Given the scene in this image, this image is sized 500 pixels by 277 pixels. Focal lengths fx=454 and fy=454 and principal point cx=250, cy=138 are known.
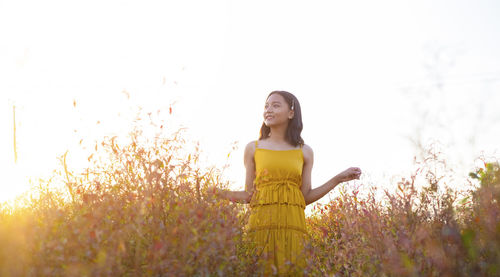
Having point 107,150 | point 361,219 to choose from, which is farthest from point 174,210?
point 361,219

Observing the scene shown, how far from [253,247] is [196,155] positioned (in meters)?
0.78

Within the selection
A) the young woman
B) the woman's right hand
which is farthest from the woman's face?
the woman's right hand

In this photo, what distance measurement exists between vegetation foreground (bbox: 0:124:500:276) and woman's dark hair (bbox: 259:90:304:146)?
0.80m

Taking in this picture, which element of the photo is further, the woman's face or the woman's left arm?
the woman's face

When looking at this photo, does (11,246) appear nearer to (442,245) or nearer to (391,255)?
(391,255)

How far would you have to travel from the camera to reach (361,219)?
11.2 feet

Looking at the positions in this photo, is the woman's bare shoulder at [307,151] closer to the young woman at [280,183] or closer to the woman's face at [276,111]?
the young woman at [280,183]

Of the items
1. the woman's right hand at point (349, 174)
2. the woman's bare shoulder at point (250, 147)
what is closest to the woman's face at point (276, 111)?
the woman's bare shoulder at point (250, 147)

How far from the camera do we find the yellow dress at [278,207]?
3.31 m

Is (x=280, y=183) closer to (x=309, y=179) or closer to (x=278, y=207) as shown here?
(x=278, y=207)

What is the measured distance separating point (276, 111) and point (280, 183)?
2.08 feet

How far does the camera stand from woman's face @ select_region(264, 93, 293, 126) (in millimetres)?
3787

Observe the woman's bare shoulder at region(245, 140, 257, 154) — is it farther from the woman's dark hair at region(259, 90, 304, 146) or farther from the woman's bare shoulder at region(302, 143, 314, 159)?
the woman's bare shoulder at region(302, 143, 314, 159)

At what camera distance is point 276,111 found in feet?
12.5
